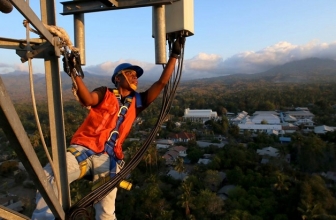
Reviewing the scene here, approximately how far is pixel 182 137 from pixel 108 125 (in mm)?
23502

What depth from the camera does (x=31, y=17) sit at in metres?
1.15

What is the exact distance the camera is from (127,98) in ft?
7.07

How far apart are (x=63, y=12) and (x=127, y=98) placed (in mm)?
696

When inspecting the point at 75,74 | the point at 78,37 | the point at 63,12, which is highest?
the point at 63,12

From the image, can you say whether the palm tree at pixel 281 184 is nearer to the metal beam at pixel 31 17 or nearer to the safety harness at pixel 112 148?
the safety harness at pixel 112 148

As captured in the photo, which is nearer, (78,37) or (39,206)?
(39,206)

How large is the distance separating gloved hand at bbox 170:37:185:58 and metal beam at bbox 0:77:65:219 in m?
1.22

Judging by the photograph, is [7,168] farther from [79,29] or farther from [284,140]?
[79,29]

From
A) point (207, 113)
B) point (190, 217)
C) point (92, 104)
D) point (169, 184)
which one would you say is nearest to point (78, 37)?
point (92, 104)

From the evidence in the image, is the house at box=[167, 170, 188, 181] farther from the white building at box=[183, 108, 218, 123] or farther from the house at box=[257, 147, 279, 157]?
the white building at box=[183, 108, 218, 123]

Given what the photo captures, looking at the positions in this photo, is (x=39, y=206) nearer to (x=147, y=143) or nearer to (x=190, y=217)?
(x=147, y=143)

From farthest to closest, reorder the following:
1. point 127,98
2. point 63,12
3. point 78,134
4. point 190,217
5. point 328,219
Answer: point 190,217, point 328,219, point 127,98, point 78,134, point 63,12

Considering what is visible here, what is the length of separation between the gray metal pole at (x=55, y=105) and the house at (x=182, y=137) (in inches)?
920

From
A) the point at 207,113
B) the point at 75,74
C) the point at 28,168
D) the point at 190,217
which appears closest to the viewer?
the point at 28,168
